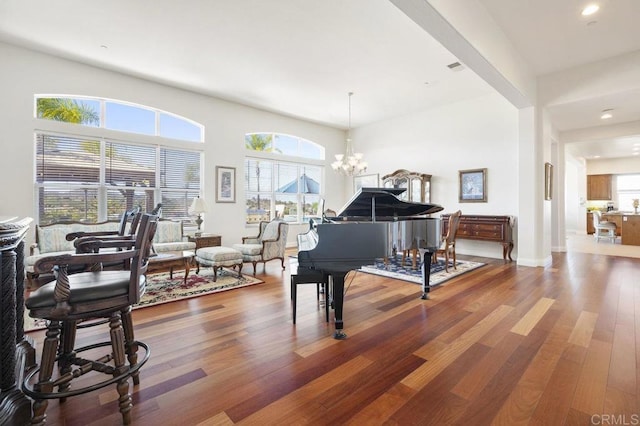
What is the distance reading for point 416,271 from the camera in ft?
16.0

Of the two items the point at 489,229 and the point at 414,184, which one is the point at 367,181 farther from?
the point at 489,229

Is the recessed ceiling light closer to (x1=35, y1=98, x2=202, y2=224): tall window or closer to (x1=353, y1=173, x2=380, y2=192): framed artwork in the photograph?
(x1=353, y1=173, x2=380, y2=192): framed artwork

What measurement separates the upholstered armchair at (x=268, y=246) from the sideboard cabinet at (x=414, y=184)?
3.54 metres

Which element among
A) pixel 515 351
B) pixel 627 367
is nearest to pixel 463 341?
pixel 515 351

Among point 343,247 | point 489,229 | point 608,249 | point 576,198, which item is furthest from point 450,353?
point 576,198

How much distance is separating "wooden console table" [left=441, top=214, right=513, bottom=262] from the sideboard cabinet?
98 centimetres

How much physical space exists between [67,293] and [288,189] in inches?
271

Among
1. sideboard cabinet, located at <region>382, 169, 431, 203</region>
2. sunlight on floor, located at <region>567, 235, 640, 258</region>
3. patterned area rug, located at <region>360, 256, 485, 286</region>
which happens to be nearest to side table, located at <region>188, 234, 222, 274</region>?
patterned area rug, located at <region>360, 256, 485, 286</region>

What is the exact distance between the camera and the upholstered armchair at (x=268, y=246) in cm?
484

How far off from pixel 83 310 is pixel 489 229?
648 cm

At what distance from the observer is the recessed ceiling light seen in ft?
11.3

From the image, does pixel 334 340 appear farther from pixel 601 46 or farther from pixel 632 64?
pixel 632 64

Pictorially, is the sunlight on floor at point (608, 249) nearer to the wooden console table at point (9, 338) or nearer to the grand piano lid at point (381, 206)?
the grand piano lid at point (381, 206)

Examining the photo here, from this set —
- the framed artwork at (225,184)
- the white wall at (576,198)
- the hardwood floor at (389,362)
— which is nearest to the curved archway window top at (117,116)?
the framed artwork at (225,184)
